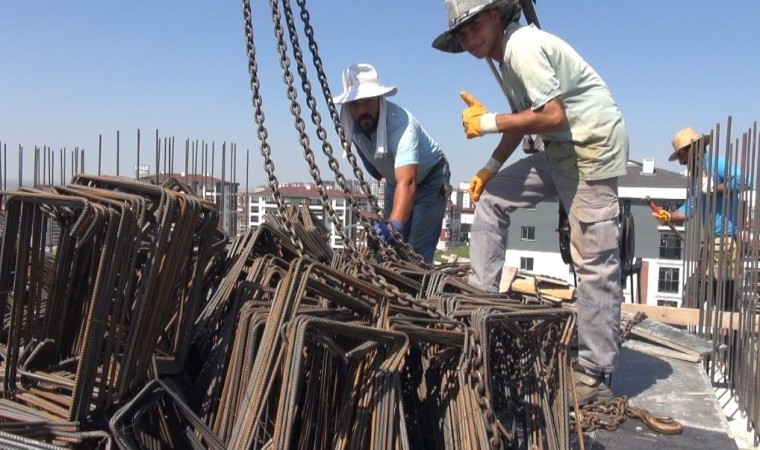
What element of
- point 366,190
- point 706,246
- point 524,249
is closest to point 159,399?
point 366,190

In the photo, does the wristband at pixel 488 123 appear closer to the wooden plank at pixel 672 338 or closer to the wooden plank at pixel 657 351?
the wooden plank at pixel 657 351

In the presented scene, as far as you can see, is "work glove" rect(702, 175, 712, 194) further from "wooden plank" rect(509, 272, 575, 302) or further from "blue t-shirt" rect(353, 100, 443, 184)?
"blue t-shirt" rect(353, 100, 443, 184)

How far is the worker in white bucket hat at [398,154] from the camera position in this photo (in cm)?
414

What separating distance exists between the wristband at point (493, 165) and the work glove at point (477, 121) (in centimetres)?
35

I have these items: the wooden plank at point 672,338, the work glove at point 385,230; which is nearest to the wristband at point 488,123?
the work glove at point 385,230

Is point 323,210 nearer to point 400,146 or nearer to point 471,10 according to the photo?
point 400,146

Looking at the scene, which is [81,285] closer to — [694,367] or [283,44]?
[283,44]

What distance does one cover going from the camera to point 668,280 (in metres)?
31.0

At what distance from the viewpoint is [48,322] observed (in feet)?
7.34

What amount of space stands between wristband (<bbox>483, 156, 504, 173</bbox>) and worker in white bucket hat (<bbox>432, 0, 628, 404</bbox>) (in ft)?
1.06

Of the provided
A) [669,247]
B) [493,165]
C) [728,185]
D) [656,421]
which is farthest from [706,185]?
[669,247]

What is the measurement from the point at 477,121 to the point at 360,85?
119cm

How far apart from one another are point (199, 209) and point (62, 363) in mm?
678

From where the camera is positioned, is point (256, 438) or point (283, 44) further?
point (283, 44)
